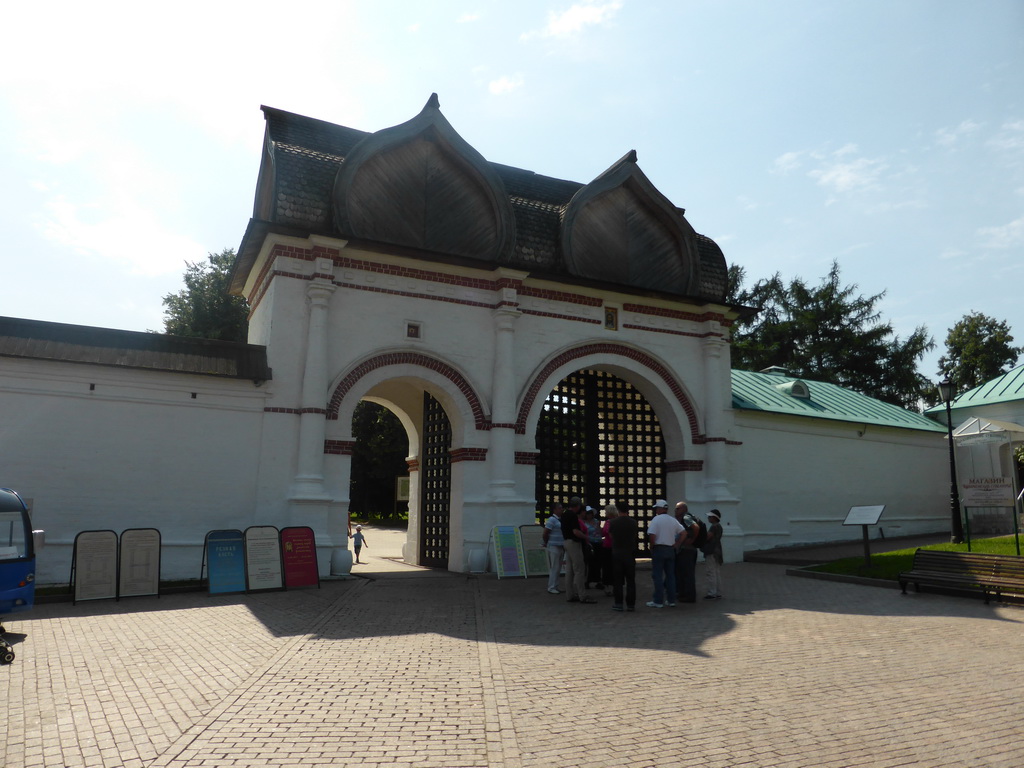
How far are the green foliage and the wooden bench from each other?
1036 inches

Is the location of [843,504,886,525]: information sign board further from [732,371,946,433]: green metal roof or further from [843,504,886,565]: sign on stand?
[732,371,946,433]: green metal roof

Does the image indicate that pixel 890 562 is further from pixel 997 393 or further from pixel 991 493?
pixel 997 393

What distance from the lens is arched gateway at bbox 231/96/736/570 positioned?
13.6 meters

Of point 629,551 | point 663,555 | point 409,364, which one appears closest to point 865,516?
point 663,555

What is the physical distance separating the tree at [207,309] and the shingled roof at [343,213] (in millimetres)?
15583

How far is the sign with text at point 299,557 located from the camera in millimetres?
11859

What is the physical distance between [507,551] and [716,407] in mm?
6648

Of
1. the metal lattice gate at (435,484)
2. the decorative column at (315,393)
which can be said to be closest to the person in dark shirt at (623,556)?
the decorative column at (315,393)

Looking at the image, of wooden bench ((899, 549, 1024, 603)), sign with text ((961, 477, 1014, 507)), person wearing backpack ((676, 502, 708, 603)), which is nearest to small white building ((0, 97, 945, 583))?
person wearing backpack ((676, 502, 708, 603))

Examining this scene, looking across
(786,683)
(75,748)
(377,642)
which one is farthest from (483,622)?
(75,748)

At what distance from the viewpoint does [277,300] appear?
13508mm

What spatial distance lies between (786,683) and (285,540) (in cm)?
844

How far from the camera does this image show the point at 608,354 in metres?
16.7

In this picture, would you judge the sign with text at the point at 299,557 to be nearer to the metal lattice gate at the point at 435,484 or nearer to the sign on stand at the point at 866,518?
the metal lattice gate at the point at 435,484
